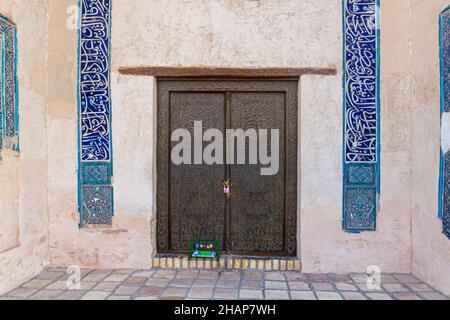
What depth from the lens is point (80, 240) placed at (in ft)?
11.4

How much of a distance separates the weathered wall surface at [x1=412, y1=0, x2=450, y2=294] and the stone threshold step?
4.06 feet

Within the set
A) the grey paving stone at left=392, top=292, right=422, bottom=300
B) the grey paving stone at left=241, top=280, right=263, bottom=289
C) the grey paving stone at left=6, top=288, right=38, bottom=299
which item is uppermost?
the grey paving stone at left=6, top=288, right=38, bottom=299

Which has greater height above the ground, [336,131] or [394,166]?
[336,131]

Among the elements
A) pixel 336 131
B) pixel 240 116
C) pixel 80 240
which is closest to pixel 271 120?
pixel 240 116

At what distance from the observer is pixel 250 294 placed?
2.85 m

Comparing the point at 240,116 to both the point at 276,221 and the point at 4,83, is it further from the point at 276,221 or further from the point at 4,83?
the point at 4,83

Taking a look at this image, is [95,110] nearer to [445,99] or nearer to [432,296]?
[445,99]

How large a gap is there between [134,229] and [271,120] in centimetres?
190

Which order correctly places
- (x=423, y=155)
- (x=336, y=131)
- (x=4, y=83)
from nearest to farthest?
(x=4, y=83) → (x=423, y=155) → (x=336, y=131)

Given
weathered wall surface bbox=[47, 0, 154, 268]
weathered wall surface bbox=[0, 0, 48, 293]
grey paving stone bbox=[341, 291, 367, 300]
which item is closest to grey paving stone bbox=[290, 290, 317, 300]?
grey paving stone bbox=[341, 291, 367, 300]

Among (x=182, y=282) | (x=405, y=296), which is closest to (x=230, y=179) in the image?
(x=182, y=282)

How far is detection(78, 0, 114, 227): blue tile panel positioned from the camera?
3453 millimetres

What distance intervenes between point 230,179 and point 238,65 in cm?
122

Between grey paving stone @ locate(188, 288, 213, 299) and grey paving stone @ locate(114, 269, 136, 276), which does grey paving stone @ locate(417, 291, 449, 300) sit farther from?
grey paving stone @ locate(114, 269, 136, 276)
